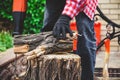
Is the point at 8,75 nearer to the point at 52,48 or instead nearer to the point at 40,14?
the point at 52,48

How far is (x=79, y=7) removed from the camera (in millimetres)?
4094

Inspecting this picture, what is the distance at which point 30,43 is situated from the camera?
403 cm

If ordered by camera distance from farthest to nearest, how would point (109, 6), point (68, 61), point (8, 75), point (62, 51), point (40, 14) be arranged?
point (40, 14)
point (109, 6)
point (8, 75)
point (62, 51)
point (68, 61)

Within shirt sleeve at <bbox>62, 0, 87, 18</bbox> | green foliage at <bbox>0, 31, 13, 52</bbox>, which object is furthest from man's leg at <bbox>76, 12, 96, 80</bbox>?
green foliage at <bbox>0, 31, 13, 52</bbox>

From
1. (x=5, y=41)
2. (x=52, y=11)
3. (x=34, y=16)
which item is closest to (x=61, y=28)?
(x=52, y=11)

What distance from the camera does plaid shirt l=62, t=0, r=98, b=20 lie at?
394 cm

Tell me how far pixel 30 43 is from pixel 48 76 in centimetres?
40

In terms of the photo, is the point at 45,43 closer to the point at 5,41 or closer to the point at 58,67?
the point at 58,67

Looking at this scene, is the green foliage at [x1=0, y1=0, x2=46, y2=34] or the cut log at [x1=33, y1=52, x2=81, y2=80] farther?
the green foliage at [x1=0, y1=0, x2=46, y2=34]

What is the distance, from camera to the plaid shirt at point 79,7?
3943mm

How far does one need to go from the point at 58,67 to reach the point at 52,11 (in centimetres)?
93

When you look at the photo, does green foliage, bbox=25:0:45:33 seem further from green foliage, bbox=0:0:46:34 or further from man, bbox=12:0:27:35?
man, bbox=12:0:27:35

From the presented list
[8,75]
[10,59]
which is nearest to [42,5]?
[10,59]

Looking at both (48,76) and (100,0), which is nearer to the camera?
(48,76)
